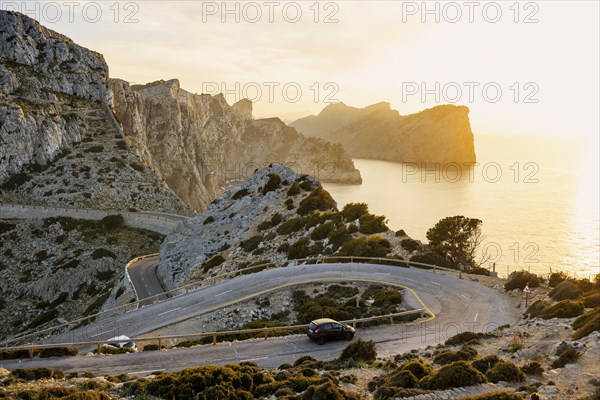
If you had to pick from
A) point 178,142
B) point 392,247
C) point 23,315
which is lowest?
point 23,315

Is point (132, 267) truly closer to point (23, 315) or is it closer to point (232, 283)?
point (23, 315)

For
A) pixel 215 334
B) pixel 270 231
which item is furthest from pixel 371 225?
pixel 215 334

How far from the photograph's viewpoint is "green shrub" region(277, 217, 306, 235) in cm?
4938

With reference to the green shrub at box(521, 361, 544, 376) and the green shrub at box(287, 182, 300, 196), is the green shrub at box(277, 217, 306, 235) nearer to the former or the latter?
the green shrub at box(287, 182, 300, 196)

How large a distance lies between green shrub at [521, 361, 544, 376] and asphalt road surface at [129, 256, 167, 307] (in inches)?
1466

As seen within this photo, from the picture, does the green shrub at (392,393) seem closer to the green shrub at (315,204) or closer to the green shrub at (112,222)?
the green shrub at (315,204)

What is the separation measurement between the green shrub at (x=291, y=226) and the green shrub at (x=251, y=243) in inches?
96.1

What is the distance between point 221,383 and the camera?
15.1 m

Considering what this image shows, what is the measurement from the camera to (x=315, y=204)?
175 ft

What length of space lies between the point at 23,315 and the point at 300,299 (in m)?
44.2

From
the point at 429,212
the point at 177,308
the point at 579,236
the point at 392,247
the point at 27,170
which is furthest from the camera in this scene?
the point at 429,212

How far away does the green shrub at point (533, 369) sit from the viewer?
1686 centimetres

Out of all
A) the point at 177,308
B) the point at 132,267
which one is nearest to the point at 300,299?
the point at 177,308

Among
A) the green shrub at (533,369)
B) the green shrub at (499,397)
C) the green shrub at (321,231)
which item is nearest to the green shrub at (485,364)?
the green shrub at (533,369)
